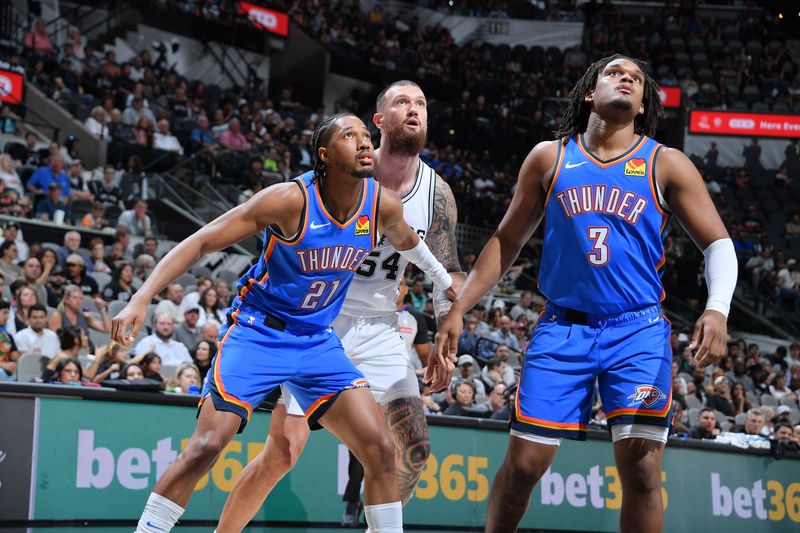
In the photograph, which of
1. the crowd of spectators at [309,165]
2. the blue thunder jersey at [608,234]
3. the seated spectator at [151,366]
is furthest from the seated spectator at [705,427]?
the blue thunder jersey at [608,234]

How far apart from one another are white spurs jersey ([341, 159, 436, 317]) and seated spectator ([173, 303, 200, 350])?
5067mm

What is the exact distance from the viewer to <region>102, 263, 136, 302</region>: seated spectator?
416 inches

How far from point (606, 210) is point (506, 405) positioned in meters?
5.70

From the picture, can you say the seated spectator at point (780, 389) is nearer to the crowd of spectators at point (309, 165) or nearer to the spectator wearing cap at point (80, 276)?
Answer: the crowd of spectators at point (309, 165)

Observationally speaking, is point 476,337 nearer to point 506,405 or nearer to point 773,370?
point 506,405

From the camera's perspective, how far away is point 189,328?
1011 centimetres

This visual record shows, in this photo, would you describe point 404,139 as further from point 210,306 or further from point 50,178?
point 50,178

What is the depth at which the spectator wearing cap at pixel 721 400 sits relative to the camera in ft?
43.1

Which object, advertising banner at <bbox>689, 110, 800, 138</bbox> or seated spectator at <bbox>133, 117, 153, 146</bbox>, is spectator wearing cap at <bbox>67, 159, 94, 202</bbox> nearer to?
seated spectator at <bbox>133, 117, 153, 146</bbox>

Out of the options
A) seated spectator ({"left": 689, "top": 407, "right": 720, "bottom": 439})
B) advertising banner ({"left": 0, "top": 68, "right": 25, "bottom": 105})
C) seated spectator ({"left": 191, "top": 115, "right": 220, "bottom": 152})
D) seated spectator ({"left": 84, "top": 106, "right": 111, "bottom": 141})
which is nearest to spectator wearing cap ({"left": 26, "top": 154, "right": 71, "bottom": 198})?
seated spectator ({"left": 84, "top": 106, "right": 111, "bottom": 141})

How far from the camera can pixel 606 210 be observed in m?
3.88

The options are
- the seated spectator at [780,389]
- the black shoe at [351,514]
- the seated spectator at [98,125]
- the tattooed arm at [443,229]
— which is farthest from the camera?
the seated spectator at [98,125]

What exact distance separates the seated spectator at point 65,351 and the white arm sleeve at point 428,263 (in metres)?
4.21

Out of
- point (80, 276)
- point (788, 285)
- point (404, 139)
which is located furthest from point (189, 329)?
point (788, 285)
